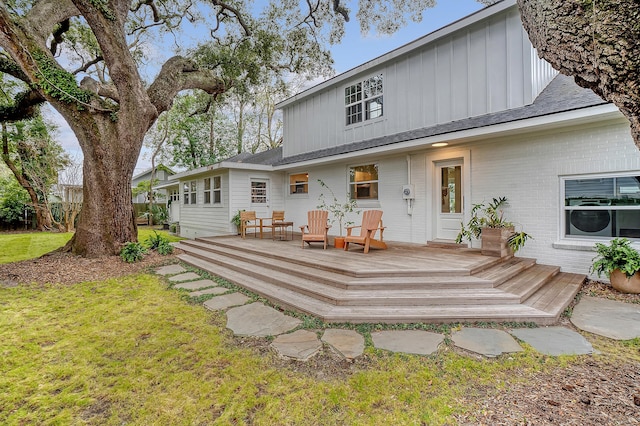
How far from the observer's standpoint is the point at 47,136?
13906 millimetres

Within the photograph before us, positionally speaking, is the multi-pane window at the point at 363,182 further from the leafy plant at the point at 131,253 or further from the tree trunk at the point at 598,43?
the tree trunk at the point at 598,43

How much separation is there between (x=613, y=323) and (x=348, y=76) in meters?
8.07

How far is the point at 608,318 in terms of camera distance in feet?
11.3

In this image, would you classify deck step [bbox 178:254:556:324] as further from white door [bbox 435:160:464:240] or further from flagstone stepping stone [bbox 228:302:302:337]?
white door [bbox 435:160:464:240]

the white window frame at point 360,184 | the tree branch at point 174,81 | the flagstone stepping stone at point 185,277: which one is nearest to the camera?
the flagstone stepping stone at point 185,277

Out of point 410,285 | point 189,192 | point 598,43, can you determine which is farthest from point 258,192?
point 598,43

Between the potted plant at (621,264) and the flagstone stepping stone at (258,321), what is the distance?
16.0 ft

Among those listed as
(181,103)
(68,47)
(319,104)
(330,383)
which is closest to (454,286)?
(330,383)

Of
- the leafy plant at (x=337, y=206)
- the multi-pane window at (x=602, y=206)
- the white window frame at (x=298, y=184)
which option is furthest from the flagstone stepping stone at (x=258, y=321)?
the white window frame at (x=298, y=184)

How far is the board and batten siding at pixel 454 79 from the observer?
18.8ft

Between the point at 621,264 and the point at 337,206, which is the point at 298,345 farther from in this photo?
the point at 337,206

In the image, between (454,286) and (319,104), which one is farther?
(319,104)

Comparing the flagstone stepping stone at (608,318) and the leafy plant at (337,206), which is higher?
the leafy plant at (337,206)

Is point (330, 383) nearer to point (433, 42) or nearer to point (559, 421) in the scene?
point (559, 421)
